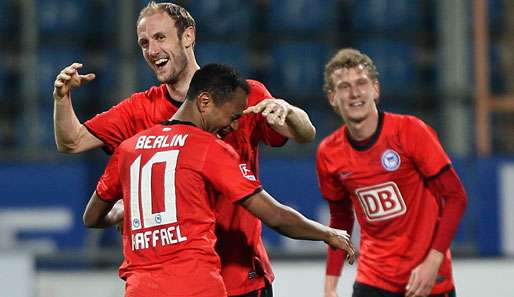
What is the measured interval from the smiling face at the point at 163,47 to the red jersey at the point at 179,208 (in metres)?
0.47

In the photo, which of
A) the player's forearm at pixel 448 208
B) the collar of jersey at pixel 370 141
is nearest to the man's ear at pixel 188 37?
the collar of jersey at pixel 370 141

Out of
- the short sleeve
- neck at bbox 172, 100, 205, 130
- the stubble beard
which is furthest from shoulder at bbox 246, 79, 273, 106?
the short sleeve

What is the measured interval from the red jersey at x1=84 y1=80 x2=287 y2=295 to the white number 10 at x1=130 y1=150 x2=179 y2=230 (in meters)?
0.35

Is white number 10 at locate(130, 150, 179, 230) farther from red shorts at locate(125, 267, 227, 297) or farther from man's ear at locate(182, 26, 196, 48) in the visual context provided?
man's ear at locate(182, 26, 196, 48)

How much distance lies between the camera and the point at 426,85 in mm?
9914

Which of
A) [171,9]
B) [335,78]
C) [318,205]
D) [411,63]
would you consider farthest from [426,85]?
[171,9]

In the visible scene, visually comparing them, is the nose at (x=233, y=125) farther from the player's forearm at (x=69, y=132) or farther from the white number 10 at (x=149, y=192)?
the player's forearm at (x=69, y=132)

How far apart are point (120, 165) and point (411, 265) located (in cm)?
153

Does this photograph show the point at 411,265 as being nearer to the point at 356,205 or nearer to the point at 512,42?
the point at 356,205

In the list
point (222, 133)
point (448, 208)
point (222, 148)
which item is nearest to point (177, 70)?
point (222, 133)

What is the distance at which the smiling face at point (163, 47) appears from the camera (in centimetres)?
396

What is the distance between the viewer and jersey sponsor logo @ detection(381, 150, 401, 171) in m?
4.65

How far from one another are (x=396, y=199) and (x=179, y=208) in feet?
4.76

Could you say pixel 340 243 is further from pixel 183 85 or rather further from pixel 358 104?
pixel 358 104
